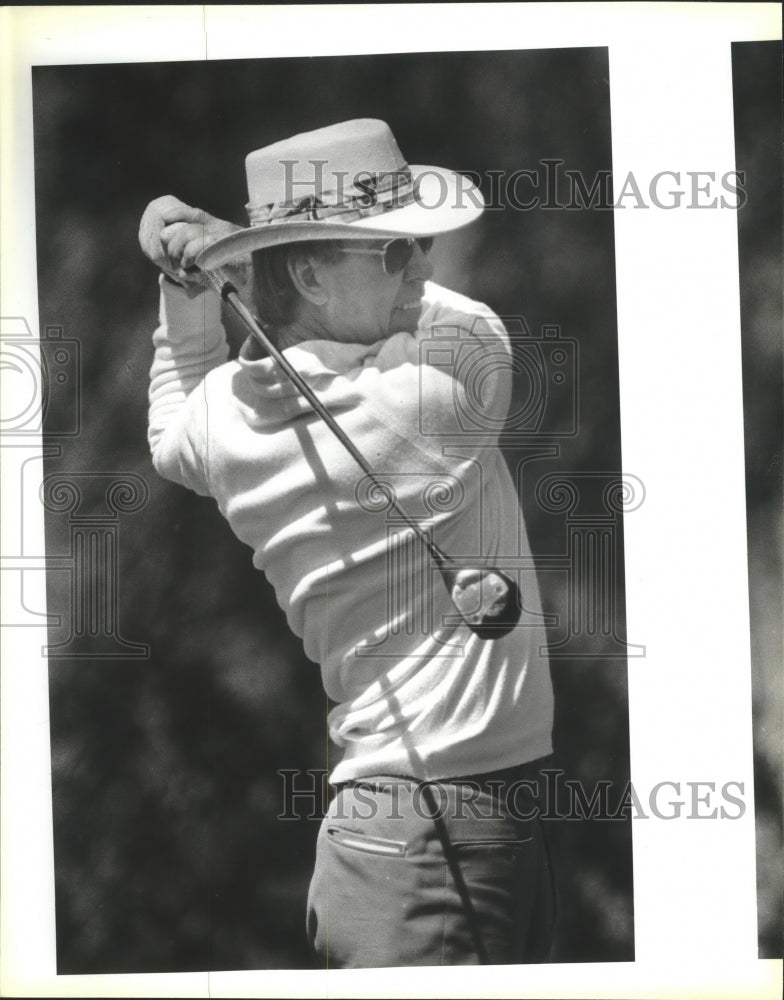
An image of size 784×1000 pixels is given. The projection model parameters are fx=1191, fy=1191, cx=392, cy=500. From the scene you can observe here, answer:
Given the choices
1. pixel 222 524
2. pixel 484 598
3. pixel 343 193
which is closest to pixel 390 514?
pixel 484 598

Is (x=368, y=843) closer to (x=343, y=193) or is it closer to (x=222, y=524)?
(x=222, y=524)

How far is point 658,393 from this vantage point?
11.8 feet

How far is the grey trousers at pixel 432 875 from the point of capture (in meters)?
3.52

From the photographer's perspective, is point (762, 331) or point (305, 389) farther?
point (762, 331)

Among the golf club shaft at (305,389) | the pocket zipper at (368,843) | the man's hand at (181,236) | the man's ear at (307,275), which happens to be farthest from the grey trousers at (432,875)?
the man's hand at (181,236)

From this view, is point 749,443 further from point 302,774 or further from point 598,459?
point 302,774

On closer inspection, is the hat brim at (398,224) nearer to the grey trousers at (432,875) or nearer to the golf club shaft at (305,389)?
the golf club shaft at (305,389)

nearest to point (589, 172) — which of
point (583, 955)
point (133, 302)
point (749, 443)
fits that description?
point (749, 443)

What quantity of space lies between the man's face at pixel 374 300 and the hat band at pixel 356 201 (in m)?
0.12

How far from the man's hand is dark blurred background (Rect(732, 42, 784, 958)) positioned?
1.54 metres

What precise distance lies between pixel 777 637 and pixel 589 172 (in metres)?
1.51

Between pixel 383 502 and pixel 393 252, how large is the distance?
0.74 metres

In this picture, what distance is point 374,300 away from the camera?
3.54 m

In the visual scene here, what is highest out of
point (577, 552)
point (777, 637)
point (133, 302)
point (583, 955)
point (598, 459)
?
point (133, 302)
